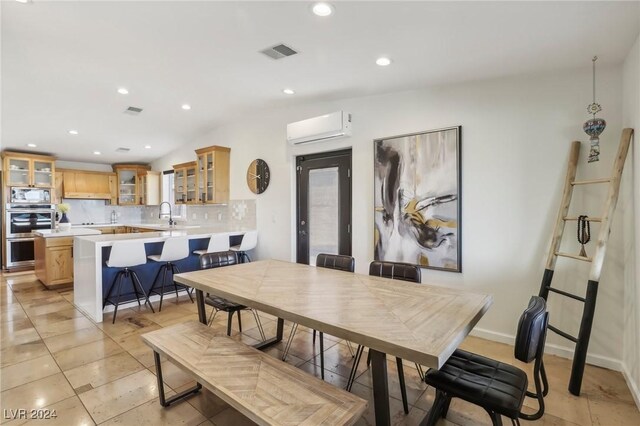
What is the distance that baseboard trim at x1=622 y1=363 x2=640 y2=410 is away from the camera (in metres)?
2.07

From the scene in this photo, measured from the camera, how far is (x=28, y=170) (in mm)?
6359

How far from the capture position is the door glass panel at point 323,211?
4211mm

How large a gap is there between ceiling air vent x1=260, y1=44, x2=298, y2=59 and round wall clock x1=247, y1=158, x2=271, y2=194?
84.1 inches

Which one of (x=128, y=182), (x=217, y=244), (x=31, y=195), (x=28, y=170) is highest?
(x=28, y=170)

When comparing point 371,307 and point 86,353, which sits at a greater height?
point 371,307

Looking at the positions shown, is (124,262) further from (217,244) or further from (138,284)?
(217,244)

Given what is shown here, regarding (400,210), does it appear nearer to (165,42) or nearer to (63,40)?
(165,42)

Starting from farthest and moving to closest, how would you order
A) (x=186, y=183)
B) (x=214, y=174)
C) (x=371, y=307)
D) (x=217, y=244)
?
(x=186, y=183), (x=214, y=174), (x=217, y=244), (x=371, y=307)

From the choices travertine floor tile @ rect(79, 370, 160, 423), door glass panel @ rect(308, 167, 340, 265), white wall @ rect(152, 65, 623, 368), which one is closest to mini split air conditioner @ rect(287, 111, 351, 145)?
white wall @ rect(152, 65, 623, 368)

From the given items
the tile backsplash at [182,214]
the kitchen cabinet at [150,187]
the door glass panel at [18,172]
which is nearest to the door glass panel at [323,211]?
the tile backsplash at [182,214]

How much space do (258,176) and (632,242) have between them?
4.33 m

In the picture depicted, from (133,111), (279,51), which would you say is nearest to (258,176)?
(133,111)

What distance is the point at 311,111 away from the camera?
171 inches

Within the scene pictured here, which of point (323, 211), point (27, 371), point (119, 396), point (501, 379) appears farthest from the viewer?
point (323, 211)
